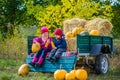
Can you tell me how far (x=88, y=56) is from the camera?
10.8 m

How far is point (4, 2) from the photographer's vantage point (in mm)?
20578

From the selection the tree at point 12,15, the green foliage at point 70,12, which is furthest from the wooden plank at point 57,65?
the tree at point 12,15

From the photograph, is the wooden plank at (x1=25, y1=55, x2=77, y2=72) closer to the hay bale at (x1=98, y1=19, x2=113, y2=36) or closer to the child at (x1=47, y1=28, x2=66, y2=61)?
the child at (x1=47, y1=28, x2=66, y2=61)

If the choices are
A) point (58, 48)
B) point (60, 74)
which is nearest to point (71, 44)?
point (58, 48)

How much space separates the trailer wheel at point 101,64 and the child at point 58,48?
1236 millimetres

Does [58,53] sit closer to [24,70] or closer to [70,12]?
[24,70]

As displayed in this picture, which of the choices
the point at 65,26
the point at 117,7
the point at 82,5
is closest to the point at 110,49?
the point at 65,26

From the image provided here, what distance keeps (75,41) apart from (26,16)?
34.4ft

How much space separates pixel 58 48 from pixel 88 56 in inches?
45.7

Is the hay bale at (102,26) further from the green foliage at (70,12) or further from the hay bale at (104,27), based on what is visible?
the green foliage at (70,12)

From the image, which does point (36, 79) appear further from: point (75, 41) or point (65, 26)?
point (65, 26)

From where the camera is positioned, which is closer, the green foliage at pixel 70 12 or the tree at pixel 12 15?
the green foliage at pixel 70 12

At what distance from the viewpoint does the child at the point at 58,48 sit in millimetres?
9820

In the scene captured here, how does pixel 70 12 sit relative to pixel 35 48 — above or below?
above
